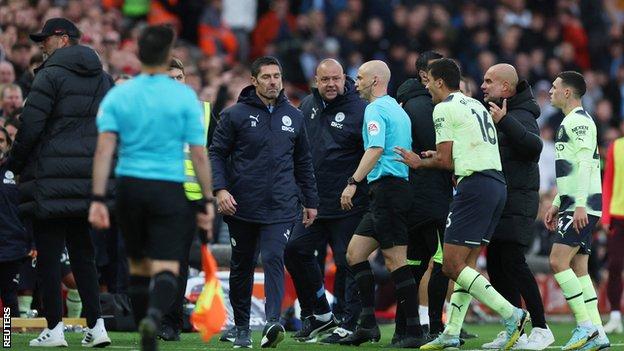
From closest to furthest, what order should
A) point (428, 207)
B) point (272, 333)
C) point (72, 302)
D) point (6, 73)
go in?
point (272, 333), point (428, 207), point (72, 302), point (6, 73)

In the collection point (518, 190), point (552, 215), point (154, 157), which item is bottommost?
point (552, 215)

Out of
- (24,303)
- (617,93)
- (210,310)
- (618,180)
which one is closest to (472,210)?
(210,310)

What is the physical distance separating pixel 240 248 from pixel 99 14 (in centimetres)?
831

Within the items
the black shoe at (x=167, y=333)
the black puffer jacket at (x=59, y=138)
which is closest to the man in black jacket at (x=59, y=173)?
the black puffer jacket at (x=59, y=138)

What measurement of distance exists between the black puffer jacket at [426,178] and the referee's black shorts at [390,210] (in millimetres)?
241

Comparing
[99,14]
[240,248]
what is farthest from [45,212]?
[99,14]

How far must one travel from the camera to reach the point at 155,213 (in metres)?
8.86

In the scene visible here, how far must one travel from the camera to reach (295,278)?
12570 millimetres

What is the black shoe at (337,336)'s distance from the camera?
12.2 m

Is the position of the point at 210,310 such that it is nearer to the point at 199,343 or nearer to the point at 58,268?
the point at 58,268

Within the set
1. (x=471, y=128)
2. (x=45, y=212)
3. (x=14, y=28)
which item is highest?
(x=14, y=28)

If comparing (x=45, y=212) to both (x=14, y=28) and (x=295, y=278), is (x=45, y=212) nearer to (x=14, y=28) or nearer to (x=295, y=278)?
(x=295, y=278)

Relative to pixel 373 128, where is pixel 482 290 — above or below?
below

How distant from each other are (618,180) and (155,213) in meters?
8.29
